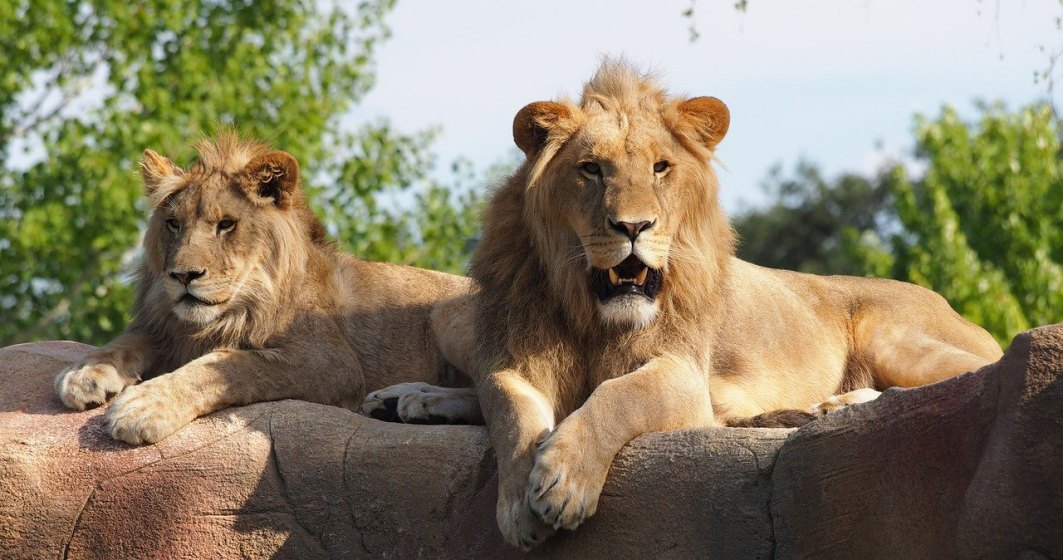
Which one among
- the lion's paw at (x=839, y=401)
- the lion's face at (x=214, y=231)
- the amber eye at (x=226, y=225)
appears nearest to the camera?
the lion's paw at (x=839, y=401)

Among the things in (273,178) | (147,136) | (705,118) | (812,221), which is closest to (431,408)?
(273,178)

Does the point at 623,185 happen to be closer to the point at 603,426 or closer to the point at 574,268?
the point at 574,268

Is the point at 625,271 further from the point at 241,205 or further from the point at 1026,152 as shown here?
the point at 1026,152

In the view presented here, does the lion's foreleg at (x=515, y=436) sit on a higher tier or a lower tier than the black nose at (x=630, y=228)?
Result: lower

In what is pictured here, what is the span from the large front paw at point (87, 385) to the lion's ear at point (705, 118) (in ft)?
8.09

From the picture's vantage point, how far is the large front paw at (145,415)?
493cm

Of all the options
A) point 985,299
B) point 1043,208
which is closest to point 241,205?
point 985,299

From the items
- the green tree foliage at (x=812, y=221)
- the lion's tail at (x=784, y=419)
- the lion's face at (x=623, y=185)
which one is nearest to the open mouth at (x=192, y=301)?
the lion's face at (x=623, y=185)

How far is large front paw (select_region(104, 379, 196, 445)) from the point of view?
16.2 feet

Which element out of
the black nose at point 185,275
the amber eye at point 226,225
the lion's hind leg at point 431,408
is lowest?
the lion's hind leg at point 431,408

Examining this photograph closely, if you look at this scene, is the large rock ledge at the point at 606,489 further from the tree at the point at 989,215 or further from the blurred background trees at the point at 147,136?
the tree at the point at 989,215

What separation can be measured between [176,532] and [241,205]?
1.52 metres

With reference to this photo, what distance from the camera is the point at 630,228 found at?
4512 millimetres

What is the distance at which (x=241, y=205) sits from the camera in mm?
5723
